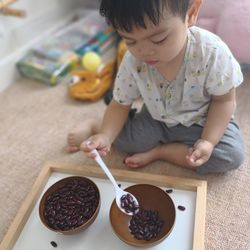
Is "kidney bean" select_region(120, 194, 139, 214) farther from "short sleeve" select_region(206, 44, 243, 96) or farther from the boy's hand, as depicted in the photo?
"short sleeve" select_region(206, 44, 243, 96)

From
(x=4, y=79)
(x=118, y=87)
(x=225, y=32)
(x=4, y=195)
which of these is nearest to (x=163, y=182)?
(x=118, y=87)

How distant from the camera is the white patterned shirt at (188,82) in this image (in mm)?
749

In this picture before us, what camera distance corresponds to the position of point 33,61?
4.41 ft

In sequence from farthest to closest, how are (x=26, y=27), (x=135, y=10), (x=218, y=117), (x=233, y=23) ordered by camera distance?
1. (x=26, y=27)
2. (x=233, y=23)
3. (x=218, y=117)
4. (x=135, y=10)

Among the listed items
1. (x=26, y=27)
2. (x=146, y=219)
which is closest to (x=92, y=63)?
(x=26, y=27)

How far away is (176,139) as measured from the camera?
35.1 inches

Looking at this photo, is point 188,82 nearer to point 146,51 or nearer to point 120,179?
point 146,51

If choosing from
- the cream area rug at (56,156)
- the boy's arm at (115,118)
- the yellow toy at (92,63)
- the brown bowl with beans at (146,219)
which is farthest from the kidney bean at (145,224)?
the yellow toy at (92,63)

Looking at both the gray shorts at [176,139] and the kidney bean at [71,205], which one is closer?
the kidney bean at [71,205]

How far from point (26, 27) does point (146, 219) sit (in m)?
1.03

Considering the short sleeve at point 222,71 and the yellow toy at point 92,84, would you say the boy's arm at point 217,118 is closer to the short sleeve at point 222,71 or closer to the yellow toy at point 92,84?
the short sleeve at point 222,71

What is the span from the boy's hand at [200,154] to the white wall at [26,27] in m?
0.83

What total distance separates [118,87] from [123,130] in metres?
0.13

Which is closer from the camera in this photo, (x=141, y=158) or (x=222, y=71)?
(x=222, y=71)
